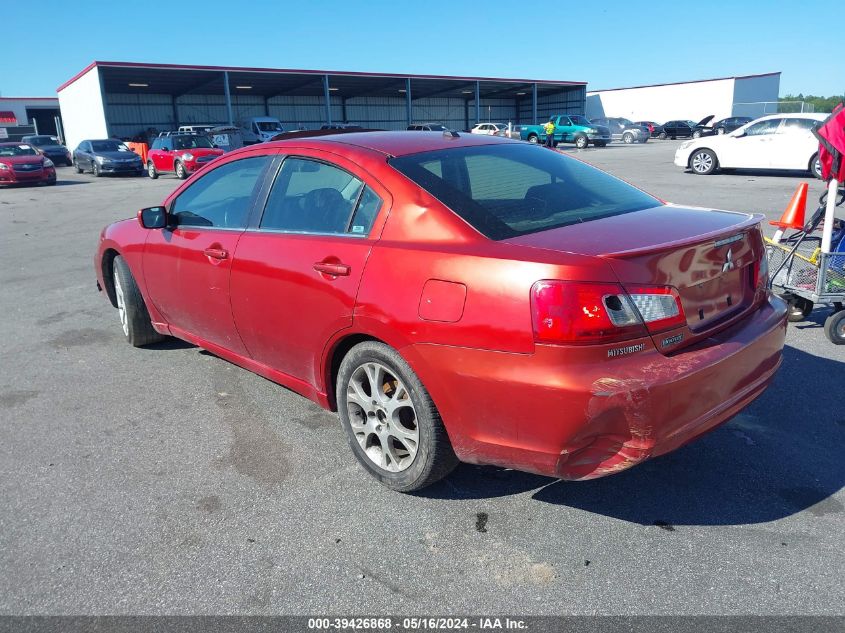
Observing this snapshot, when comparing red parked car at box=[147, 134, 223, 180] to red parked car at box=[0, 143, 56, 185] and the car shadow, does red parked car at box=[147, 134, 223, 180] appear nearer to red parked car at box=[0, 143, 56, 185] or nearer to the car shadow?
red parked car at box=[0, 143, 56, 185]

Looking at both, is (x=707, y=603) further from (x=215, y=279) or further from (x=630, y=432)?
(x=215, y=279)

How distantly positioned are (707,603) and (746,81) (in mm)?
62167

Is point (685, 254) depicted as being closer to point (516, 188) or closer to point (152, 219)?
point (516, 188)

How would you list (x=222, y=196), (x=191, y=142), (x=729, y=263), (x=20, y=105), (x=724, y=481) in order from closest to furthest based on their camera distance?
(x=729, y=263)
(x=724, y=481)
(x=222, y=196)
(x=191, y=142)
(x=20, y=105)

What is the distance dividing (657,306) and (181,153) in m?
23.9

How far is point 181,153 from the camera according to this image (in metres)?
23.6

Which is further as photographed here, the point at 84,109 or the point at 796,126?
the point at 84,109

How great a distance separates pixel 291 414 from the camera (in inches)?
Result: 157

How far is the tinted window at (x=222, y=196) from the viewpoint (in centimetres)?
382

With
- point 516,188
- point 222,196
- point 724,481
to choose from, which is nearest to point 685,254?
point 516,188

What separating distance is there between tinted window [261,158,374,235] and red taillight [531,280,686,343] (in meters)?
1.03

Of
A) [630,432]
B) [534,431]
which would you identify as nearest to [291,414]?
[534,431]

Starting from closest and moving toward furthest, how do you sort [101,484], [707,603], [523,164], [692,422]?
[707,603], [692,422], [101,484], [523,164]

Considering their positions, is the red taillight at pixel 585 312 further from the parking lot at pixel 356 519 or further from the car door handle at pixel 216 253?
the car door handle at pixel 216 253
